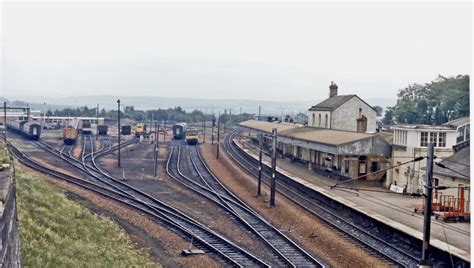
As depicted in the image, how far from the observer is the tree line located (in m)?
61.5

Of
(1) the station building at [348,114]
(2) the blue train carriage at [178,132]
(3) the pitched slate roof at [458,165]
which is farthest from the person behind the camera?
(2) the blue train carriage at [178,132]

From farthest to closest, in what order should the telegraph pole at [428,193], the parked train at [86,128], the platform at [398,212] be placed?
the parked train at [86,128] → the platform at [398,212] → the telegraph pole at [428,193]

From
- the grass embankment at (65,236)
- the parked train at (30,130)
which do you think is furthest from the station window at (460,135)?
the parked train at (30,130)

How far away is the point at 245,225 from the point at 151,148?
1362 inches

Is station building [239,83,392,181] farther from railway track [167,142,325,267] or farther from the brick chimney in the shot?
railway track [167,142,325,267]

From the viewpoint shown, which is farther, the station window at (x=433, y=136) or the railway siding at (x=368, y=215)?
the station window at (x=433, y=136)

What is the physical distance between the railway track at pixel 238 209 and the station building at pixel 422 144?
871 centimetres

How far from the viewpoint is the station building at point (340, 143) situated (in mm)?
34281

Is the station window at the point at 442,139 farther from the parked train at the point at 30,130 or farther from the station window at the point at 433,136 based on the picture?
the parked train at the point at 30,130

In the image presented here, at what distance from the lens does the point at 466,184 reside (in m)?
24.4

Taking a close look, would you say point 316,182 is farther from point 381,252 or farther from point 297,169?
point 381,252

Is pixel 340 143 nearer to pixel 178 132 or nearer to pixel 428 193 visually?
pixel 428 193

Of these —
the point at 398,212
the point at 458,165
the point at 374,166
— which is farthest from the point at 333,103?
the point at 398,212

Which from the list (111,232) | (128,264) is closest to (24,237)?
(128,264)
